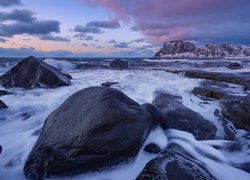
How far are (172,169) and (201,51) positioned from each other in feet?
305

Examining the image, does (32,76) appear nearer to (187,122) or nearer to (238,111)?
(187,122)

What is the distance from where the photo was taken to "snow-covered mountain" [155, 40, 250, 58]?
89.1 meters

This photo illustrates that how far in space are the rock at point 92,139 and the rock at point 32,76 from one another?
666cm

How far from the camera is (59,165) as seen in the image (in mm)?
3443

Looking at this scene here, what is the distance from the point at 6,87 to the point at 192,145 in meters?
8.64

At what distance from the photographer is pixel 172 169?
119 inches

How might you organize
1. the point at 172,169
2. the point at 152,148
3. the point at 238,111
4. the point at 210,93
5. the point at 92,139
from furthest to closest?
the point at 210,93, the point at 238,111, the point at 152,148, the point at 92,139, the point at 172,169

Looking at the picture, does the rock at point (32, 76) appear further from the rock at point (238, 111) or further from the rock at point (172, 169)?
the rock at point (172, 169)

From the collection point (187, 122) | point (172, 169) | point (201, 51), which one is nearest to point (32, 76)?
point (187, 122)

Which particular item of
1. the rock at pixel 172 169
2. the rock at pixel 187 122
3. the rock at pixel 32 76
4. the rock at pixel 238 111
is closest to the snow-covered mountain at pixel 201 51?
the rock at pixel 32 76

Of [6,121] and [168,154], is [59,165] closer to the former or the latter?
[168,154]

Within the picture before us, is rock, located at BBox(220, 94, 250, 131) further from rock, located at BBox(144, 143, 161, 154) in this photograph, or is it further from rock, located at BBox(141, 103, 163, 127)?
rock, located at BBox(144, 143, 161, 154)

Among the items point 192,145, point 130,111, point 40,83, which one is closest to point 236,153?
point 192,145

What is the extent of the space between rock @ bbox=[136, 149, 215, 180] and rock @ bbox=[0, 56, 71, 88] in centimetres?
784
